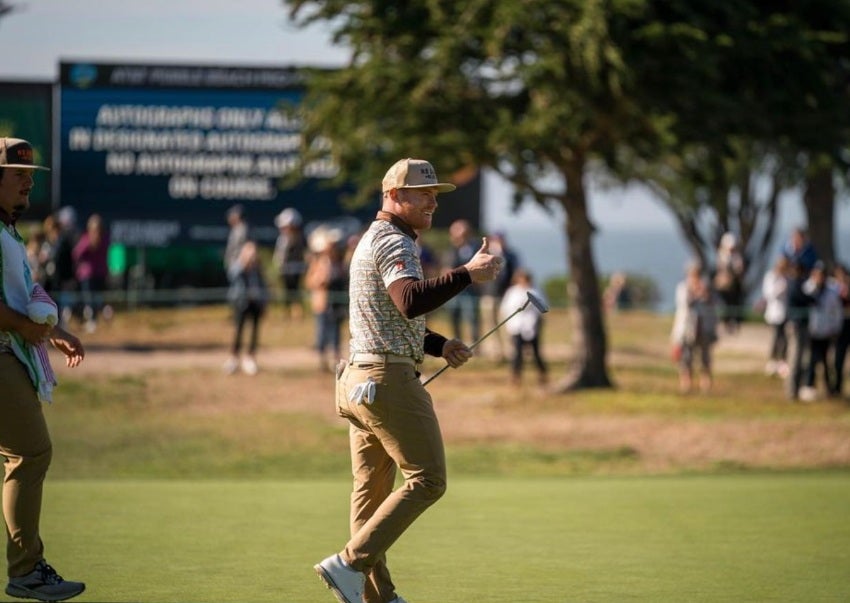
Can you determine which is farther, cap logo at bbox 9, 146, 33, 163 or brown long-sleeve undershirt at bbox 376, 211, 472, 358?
cap logo at bbox 9, 146, 33, 163

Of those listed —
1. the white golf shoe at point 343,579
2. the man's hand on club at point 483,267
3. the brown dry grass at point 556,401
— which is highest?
the man's hand on club at point 483,267

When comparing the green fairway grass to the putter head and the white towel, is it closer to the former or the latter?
the white towel

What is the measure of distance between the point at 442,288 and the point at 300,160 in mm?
18217

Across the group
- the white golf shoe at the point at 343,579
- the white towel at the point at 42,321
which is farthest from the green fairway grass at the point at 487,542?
the white towel at the point at 42,321

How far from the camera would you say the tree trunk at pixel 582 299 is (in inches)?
993

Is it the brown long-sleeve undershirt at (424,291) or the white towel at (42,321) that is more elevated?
the brown long-sleeve undershirt at (424,291)

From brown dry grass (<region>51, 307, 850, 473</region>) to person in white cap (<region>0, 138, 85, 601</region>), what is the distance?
12443mm

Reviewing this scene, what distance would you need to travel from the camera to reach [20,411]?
26.5 feet

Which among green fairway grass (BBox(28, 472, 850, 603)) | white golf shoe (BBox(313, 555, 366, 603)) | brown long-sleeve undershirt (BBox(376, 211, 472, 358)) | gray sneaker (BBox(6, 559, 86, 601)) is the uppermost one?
brown long-sleeve undershirt (BBox(376, 211, 472, 358))

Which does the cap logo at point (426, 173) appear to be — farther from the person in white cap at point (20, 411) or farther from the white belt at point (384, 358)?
the person in white cap at point (20, 411)

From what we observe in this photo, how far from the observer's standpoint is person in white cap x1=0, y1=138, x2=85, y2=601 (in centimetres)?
804

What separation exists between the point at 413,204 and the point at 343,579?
1.73 m

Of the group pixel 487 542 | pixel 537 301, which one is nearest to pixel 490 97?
pixel 487 542

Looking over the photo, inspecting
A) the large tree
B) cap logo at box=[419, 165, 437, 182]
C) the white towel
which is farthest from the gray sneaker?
the large tree
